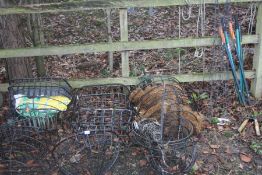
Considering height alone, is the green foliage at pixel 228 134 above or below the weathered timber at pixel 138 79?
below

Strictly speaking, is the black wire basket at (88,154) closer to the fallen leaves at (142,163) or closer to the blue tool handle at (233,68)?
the fallen leaves at (142,163)

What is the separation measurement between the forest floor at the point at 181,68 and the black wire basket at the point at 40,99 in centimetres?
A: 52

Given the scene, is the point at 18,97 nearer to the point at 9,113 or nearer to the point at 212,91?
the point at 9,113

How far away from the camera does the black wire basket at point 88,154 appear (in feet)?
12.7

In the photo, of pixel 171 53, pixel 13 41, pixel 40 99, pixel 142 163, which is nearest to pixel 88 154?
pixel 142 163

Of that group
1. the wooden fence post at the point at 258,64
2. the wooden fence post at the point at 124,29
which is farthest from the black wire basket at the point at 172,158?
the wooden fence post at the point at 258,64

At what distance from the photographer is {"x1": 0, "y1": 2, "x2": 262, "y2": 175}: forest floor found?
161 inches

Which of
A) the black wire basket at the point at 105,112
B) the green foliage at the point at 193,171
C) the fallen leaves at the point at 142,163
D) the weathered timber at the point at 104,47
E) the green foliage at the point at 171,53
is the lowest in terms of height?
the green foliage at the point at 193,171

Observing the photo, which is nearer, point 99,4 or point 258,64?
point 99,4

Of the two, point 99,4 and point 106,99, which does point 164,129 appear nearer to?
point 106,99

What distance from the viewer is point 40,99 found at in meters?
4.63

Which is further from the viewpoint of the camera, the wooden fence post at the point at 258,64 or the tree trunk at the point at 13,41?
the tree trunk at the point at 13,41

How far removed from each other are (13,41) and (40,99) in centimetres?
107

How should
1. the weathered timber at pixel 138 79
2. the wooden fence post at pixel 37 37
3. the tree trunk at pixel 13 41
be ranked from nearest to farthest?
1. the weathered timber at pixel 138 79
2. the tree trunk at pixel 13 41
3. the wooden fence post at pixel 37 37
